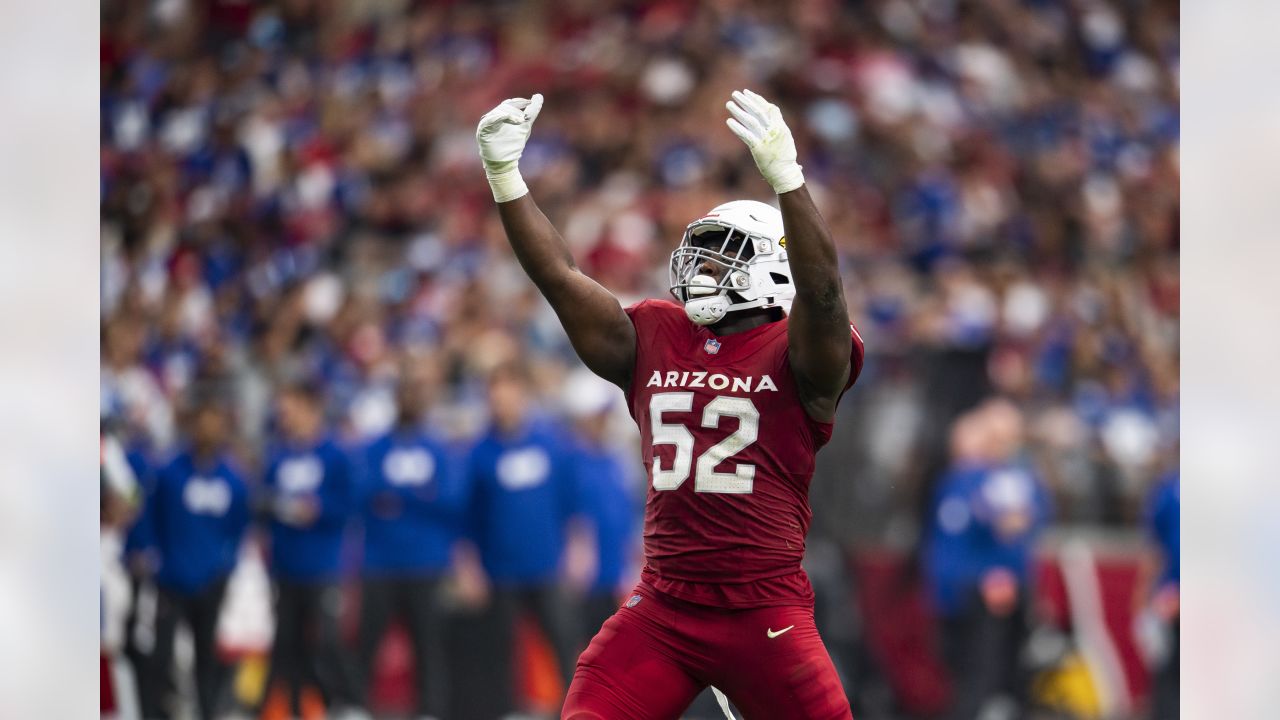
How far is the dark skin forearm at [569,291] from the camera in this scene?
288 cm

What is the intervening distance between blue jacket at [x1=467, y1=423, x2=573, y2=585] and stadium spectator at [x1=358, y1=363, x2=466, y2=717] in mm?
102

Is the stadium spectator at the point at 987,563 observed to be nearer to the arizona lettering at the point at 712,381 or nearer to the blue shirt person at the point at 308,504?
the blue shirt person at the point at 308,504

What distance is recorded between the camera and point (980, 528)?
16.6 feet

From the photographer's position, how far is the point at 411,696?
5270 mm

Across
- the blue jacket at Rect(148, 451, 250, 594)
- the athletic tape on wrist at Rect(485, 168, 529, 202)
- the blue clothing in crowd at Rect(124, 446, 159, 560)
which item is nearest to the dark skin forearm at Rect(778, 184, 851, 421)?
the athletic tape on wrist at Rect(485, 168, 529, 202)

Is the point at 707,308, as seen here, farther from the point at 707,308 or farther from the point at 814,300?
the point at 814,300

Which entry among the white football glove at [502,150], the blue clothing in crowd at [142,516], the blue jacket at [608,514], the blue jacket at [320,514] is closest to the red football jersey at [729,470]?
the white football glove at [502,150]

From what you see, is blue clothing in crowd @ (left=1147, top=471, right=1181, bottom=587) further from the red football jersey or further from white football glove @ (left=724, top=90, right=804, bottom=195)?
white football glove @ (left=724, top=90, right=804, bottom=195)

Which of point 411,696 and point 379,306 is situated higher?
point 379,306

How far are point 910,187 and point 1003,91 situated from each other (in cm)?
51

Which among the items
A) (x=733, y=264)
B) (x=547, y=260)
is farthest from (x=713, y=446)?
(x=547, y=260)

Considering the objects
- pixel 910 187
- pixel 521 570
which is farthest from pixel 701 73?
pixel 521 570
